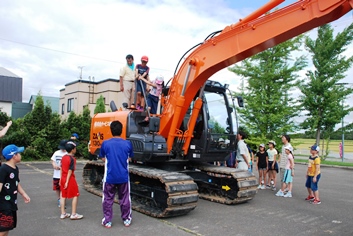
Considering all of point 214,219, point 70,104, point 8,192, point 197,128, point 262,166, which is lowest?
point 214,219

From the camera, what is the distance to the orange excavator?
607 centimetres

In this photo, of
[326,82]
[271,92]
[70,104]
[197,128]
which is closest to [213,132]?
[197,128]

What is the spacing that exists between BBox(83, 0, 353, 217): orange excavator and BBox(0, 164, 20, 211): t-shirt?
2.85m

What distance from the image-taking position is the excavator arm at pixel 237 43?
5.43 meters

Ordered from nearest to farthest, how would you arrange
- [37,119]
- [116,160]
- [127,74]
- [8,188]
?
1. [8,188]
2. [116,160]
3. [127,74]
4. [37,119]

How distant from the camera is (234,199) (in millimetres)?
7891

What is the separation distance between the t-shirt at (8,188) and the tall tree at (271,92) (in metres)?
16.0

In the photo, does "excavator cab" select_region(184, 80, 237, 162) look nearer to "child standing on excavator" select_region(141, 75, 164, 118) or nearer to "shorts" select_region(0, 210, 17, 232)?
"child standing on excavator" select_region(141, 75, 164, 118)

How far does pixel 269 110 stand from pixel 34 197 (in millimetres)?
13982

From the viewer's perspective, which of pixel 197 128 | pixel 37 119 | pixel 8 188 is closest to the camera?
pixel 8 188

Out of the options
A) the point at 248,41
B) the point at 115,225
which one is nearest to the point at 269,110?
the point at 248,41

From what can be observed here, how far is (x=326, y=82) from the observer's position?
69.4 feet

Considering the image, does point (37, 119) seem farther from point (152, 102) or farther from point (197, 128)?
point (197, 128)

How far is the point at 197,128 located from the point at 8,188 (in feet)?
15.0
